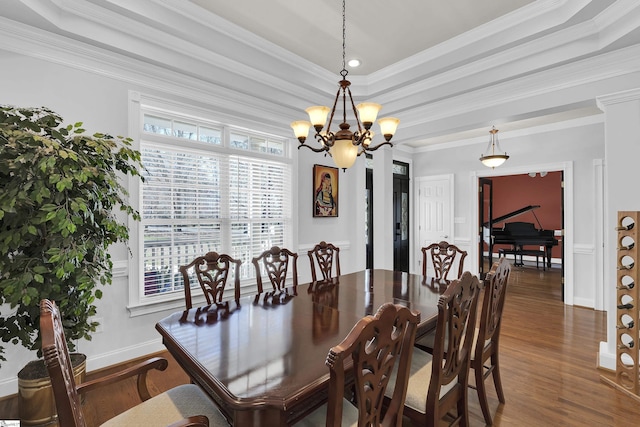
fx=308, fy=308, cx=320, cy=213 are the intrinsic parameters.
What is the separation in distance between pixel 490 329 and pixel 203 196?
289cm

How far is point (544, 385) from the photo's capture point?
8.23 feet

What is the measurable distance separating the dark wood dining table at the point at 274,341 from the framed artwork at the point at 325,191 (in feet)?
6.20

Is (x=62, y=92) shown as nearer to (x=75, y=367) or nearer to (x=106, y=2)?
(x=106, y=2)

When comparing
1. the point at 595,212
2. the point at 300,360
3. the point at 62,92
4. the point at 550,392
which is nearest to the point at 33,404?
the point at 300,360

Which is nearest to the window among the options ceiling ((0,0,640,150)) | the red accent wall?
ceiling ((0,0,640,150))

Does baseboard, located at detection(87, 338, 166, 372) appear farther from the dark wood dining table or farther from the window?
the dark wood dining table

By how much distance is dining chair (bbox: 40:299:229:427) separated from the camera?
0.90 metres

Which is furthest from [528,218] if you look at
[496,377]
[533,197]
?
[496,377]

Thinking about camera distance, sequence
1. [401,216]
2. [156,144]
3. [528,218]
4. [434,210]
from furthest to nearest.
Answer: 1. [528,218]
2. [401,216]
3. [434,210]
4. [156,144]

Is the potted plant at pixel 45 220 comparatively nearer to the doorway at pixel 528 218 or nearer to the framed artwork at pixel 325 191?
the framed artwork at pixel 325 191

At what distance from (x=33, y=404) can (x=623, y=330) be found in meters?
4.28

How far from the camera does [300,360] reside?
4.34 ft

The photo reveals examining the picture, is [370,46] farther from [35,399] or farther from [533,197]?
[533,197]

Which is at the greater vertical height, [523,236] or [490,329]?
[523,236]
